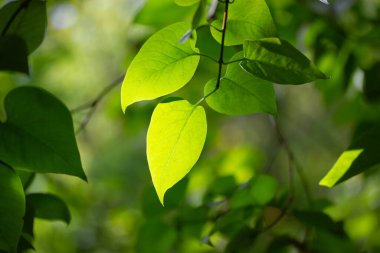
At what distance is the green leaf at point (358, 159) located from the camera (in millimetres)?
433

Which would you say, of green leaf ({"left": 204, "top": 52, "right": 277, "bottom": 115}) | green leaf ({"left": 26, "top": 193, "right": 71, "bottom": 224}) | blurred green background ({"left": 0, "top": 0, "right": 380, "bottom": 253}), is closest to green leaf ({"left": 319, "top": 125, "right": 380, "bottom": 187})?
green leaf ({"left": 204, "top": 52, "right": 277, "bottom": 115})

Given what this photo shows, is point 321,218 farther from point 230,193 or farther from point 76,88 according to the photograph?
point 76,88

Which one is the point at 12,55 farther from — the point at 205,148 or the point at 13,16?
the point at 205,148

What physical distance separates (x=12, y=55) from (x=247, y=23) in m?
0.25

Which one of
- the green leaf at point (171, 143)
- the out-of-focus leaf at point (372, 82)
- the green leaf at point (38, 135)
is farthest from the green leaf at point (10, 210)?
the out-of-focus leaf at point (372, 82)

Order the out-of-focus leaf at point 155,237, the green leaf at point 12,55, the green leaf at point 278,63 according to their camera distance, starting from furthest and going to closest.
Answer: the out-of-focus leaf at point 155,237
the green leaf at point 12,55
the green leaf at point 278,63

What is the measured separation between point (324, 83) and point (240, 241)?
1.32 ft

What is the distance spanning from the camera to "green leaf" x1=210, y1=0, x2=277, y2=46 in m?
0.42

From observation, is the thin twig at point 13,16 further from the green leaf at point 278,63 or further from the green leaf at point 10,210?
the green leaf at point 278,63

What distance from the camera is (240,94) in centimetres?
43

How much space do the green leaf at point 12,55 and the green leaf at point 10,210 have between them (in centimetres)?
12

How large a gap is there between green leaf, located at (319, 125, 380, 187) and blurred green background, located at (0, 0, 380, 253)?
0.20m

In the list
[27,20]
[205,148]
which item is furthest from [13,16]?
[205,148]

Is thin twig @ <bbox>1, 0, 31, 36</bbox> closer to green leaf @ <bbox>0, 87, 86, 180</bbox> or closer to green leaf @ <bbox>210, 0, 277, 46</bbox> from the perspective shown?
green leaf @ <bbox>0, 87, 86, 180</bbox>
